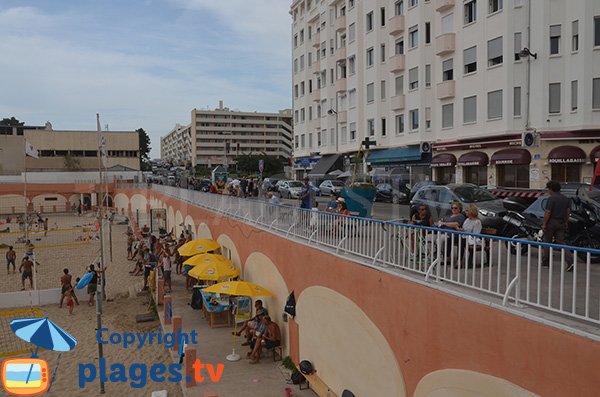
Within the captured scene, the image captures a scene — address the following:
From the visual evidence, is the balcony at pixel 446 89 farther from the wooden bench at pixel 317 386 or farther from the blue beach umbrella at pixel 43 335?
the blue beach umbrella at pixel 43 335

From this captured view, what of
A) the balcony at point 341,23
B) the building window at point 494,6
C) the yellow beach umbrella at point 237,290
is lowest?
the yellow beach umbrella at point 237,290

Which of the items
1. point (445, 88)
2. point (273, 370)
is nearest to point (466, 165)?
point (445, 88)

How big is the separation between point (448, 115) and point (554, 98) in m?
6.89

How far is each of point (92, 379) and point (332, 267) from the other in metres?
7.44

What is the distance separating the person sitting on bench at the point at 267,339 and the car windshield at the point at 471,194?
21.5 ft

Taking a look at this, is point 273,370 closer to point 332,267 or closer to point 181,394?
point 181,394

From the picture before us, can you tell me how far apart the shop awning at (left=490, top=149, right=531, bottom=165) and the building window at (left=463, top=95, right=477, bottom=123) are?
276cm

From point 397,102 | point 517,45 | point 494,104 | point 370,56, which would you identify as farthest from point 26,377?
point 370,56

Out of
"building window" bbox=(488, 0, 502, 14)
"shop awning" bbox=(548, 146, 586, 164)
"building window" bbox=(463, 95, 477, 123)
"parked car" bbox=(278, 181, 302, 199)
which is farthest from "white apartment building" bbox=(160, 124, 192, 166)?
"shop awning" bbox=(548, 146, 586, 164)

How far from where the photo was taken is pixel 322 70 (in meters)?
47.1

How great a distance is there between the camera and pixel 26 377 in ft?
21.2

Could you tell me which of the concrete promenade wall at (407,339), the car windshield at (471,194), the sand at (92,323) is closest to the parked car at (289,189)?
the sand at (92,323)

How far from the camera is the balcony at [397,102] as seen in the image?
34.8m

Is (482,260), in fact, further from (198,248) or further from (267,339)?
(198,248)
